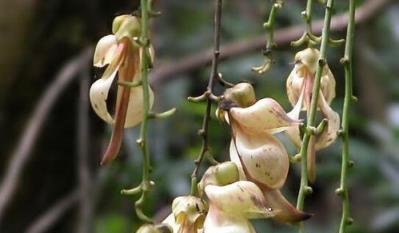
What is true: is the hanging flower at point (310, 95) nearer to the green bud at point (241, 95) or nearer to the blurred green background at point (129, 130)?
the green bud at point (241, 95)

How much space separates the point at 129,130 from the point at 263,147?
1.21 m

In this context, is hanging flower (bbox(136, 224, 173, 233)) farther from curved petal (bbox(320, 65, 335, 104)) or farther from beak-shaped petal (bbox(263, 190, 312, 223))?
curved petal (bbox(320, 65, 335, 104))

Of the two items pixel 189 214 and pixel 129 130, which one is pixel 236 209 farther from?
pixel 129 130

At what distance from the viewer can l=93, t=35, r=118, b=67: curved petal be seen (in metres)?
0.70

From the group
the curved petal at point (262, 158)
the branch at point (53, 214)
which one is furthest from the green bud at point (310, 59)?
the branch at point (53, 214)

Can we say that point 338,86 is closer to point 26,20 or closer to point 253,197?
point 26,20

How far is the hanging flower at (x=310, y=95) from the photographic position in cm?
72

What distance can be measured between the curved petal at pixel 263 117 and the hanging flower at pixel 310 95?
0.06m

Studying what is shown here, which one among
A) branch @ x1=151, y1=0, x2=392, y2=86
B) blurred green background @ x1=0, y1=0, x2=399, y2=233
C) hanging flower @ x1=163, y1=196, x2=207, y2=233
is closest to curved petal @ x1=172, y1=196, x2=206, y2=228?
hanging flower @ x1=163, y1=196, x2=207, y2=233

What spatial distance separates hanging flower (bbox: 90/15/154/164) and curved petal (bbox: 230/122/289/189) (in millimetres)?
73

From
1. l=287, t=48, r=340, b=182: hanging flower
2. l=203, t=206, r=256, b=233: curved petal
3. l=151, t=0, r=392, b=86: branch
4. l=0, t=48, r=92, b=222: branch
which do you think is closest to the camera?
l=203, t=206, r=256, b=233: curved petal

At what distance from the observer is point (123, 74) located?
0.69 m

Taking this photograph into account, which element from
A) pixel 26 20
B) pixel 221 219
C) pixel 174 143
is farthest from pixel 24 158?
pixel 221 219

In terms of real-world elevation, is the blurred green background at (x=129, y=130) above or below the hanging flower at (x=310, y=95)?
below
